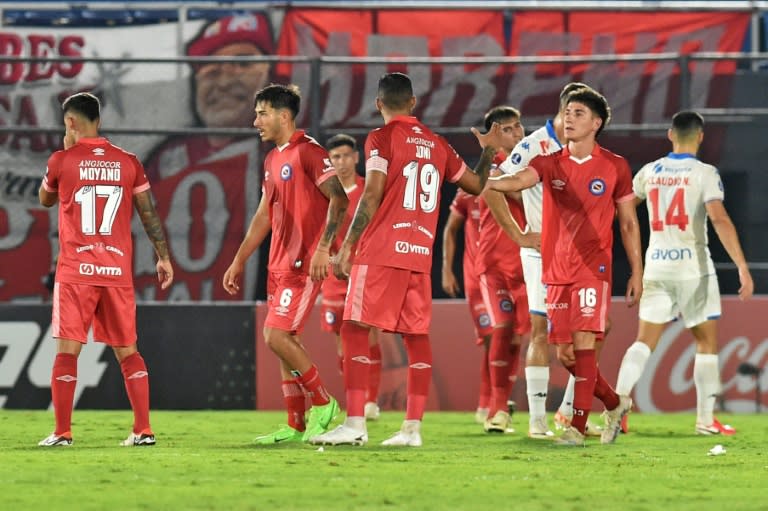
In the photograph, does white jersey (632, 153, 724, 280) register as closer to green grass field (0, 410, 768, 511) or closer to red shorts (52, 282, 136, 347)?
green grass field (0, 410, 768, 511)

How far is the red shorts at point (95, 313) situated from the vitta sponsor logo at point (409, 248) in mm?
1634

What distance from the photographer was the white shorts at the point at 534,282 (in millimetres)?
10047

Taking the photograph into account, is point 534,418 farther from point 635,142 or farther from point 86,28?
point 86,28

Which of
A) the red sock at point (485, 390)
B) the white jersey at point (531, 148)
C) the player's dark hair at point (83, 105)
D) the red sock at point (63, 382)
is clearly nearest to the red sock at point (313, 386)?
the red sock at point (63, 382)

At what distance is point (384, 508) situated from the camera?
602 centimetres

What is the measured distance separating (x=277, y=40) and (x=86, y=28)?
255 cm

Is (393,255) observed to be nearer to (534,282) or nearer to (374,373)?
(534,282)

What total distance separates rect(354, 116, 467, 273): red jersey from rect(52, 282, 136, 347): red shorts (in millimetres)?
1437

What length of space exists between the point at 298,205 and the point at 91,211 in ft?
4.10

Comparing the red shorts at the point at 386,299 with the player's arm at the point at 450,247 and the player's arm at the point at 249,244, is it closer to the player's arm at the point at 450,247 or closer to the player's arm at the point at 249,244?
the player's arm at the point at 249,244

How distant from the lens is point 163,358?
1330 centimetres

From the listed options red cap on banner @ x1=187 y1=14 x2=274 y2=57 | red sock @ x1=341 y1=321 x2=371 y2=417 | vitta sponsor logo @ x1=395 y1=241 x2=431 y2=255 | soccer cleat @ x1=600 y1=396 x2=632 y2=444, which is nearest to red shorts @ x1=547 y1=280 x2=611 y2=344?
soccer cleat @ x1=600 y1=396 x2=632 y2=444

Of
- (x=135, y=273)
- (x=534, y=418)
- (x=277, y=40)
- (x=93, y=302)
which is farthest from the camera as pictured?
(x=277, y=40)

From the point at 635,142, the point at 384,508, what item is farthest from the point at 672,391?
the point at 384,508
